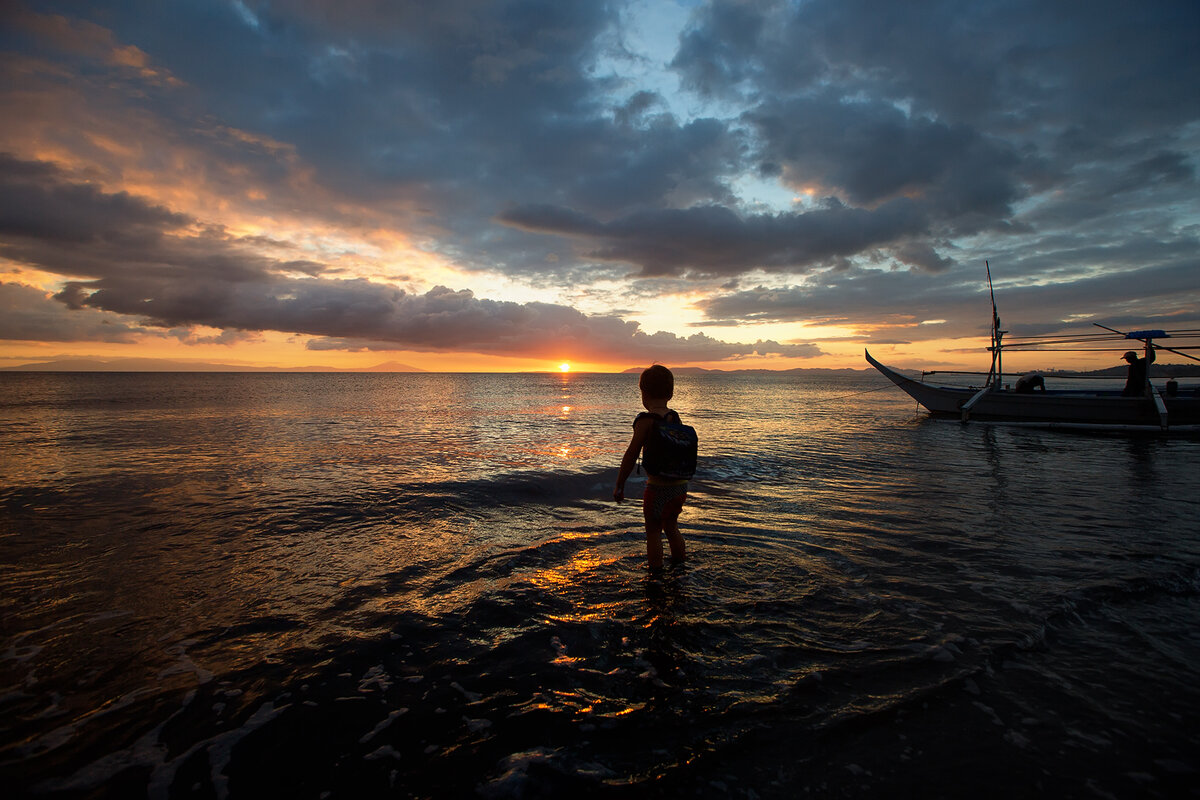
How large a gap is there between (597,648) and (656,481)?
2142mm

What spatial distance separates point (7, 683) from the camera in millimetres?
4336

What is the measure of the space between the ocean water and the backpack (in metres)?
1.53

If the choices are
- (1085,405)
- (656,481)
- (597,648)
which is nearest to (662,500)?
(656,481)

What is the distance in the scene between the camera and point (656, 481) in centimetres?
616

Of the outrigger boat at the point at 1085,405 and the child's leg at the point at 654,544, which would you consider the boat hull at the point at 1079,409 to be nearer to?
the outrigger boat at the point at 1085,405

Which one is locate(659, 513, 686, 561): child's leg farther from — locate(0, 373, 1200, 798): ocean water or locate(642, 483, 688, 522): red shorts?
locate(0, 373, 1200, 798): ocean water

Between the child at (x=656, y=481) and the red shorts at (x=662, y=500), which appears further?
the red shorts at (x=662, y=500)

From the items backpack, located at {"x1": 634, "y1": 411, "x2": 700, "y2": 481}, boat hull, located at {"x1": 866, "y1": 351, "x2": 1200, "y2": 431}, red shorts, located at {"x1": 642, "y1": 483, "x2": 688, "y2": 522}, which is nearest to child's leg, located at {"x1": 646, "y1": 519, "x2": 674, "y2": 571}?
red shorts, located at {"x1": 642, "y1": 483, "x2": 688, "y2": 522}

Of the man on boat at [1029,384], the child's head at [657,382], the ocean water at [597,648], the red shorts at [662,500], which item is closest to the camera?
the ocean water at [597,648]

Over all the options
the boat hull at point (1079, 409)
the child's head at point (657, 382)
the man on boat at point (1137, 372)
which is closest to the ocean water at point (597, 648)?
the child's head at point (657, 382)

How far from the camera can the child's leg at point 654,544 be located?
20.8 ft

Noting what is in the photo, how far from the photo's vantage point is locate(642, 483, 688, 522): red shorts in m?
6.19

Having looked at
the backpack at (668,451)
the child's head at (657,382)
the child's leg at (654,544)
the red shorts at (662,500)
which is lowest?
the child's leg at (654,544)

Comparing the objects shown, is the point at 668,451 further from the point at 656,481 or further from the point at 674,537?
the point at 674,537
